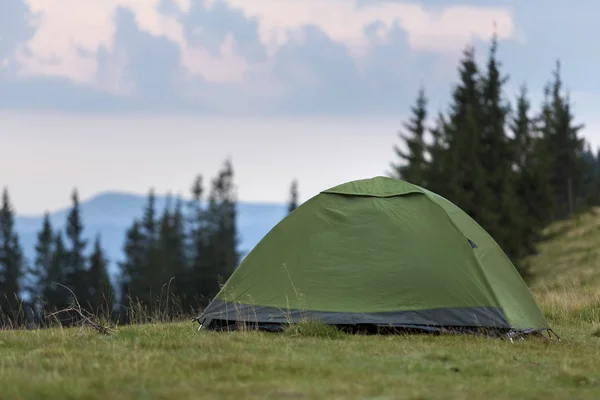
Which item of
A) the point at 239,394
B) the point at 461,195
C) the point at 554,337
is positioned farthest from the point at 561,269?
the point at 239,394

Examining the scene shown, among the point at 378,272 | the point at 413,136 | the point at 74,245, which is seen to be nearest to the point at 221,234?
the point at 74,245

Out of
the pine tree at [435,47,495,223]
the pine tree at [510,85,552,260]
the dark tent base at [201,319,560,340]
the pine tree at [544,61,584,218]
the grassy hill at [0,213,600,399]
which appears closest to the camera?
the grassy hill at [0,213,600,399]

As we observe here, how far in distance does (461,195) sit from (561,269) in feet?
27.6

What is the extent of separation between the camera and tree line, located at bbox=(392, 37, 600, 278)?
37.7 m

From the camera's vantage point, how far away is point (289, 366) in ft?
26.1

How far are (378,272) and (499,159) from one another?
111 ft

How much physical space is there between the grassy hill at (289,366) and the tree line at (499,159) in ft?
85.0

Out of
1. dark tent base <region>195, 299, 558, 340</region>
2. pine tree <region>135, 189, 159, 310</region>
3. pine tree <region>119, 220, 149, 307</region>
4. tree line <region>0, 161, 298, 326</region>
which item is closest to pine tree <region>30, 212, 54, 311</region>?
tree line <region>0, 161, 298, 326</region>

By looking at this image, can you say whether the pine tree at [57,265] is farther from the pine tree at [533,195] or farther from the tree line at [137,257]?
the pine tree at [533,195]

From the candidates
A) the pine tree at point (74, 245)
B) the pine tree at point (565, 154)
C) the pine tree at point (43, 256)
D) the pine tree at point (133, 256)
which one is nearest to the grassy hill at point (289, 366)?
the pine tree at point (565, 154)

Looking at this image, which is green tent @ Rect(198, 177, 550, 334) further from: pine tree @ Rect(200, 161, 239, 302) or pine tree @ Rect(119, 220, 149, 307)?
pine tree @ Rect(119, 220, 149, 307)

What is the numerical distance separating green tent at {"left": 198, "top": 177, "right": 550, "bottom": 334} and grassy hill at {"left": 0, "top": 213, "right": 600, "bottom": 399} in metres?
0.56

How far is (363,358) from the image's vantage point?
8805 mm

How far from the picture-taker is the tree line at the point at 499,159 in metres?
37.7
